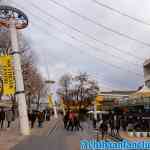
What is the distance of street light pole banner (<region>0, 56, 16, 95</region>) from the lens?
2806cm

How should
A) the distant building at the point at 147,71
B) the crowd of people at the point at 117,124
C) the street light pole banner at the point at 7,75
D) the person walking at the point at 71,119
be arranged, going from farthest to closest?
the distant building at the point at 147,71, the person walking at the point at 71,119, the street light pole banner at the point at 7,75, the crowd of people at the point at 117,124

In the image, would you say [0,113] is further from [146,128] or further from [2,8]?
[146,128]

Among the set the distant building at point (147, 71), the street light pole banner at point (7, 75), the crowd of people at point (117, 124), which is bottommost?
the crowd of people at point (117, 124)

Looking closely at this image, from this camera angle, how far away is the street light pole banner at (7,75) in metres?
28.1

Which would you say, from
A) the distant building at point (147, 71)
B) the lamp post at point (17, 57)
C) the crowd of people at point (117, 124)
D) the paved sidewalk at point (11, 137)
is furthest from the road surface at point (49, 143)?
the distant building at point (147, 71)

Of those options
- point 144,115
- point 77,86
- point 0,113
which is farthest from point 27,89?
point 77,86

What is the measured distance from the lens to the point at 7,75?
28406mm

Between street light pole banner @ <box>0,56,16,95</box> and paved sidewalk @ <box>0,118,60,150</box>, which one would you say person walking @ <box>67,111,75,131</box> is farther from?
street light pole banner @ <box>0,56,16,95</box>

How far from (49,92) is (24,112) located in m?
48.7

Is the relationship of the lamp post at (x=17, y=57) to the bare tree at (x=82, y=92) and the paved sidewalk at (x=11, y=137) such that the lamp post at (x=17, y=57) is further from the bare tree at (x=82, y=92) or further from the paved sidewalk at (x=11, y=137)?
the bare tree at (x=82, y=92)

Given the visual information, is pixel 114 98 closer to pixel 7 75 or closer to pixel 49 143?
pixel 7 75

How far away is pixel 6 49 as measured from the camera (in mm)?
49969

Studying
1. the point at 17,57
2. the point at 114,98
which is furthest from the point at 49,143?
the point at 114,98

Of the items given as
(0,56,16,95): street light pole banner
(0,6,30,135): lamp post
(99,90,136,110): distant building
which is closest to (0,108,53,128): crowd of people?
(0,6,30,135): lamp post
